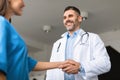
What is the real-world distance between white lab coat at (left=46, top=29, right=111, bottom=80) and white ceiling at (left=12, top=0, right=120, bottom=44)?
1479 mm

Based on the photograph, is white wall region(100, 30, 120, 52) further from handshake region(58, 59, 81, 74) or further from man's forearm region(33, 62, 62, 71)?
man's forearm region(33, 62, 62, 71)

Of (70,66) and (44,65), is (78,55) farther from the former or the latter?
(44,65)

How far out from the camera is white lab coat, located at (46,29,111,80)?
1563mm

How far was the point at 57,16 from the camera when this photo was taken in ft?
12.0

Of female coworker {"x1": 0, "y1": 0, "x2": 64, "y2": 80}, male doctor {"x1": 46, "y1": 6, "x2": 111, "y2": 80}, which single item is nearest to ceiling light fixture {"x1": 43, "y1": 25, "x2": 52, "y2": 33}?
male doctor {"x1": 46, "y1": 6, "x2": 111, "y2": 80}

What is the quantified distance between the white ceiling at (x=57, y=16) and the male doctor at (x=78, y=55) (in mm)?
1283

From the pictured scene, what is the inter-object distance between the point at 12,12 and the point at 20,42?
0.51ft

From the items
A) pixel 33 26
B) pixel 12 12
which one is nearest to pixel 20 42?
pixel 12 12

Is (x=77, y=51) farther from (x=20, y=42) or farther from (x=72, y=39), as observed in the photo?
(x=20, y=42)

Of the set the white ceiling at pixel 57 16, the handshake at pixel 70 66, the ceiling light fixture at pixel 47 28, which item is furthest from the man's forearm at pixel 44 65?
the ceiling light fixture at pixel 47 28

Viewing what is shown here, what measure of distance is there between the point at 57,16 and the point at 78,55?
204cm

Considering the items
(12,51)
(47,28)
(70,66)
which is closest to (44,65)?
(70,66)

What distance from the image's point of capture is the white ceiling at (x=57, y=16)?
129 inches

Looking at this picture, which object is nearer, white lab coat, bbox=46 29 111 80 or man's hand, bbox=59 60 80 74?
man's hand, bbox=59 60 80 74
